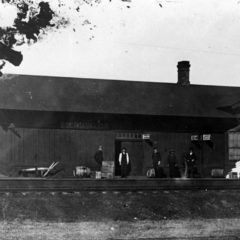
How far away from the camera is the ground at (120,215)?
479 inches

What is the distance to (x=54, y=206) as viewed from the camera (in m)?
14.4

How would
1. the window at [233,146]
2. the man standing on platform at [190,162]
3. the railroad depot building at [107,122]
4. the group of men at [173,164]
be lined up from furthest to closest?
the window at [233,146], the railroad depot building at [107,122], the man standing on platform at [190,162], the group of men at [173,164]

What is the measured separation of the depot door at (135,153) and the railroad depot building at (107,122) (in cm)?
5

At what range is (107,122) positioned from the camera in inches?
1112

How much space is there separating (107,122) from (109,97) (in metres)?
1.70

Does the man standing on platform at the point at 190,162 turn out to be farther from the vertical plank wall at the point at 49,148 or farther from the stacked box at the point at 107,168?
the vertical plank wall at the point at 49,148

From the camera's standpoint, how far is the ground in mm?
12164

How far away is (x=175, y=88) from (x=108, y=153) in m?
6.61

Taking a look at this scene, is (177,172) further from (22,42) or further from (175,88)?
(22,42)

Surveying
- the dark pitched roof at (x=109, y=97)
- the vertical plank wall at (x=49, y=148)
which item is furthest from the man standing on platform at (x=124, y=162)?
the dark pitched roof at (x=109, y=97)

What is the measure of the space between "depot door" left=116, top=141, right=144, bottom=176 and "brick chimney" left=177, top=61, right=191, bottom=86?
20.1ft

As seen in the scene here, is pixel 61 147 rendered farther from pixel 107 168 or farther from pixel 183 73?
pixel 183 73

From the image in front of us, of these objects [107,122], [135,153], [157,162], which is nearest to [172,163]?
[157,162]

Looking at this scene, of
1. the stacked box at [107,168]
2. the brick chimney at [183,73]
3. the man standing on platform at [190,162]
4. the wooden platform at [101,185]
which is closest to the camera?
the wooden platform at [101,185]
